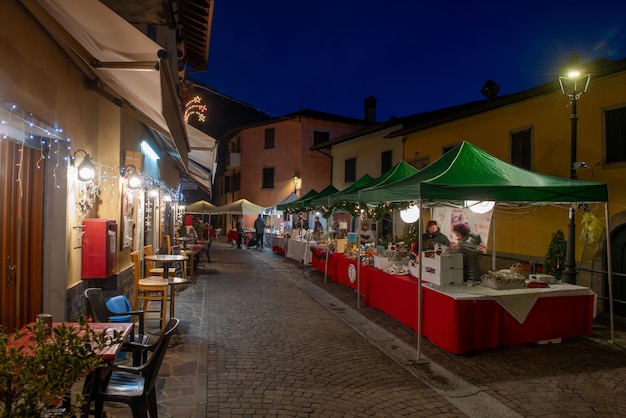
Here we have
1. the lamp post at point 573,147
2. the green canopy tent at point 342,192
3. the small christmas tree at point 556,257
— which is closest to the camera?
the lamp post at point 573,147

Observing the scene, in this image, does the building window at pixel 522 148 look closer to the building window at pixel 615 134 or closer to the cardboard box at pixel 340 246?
the building window at pixel 615 134

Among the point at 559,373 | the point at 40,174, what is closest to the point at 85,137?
the point at 40,174

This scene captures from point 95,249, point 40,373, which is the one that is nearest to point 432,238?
point 95,249

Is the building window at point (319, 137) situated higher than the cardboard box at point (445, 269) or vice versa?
the building window at point (319, 137)

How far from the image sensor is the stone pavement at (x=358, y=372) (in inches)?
171

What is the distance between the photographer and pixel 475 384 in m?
4.98

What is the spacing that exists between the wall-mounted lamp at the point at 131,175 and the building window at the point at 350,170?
49.6 feet

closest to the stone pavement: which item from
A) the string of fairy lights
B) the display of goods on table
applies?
the display of goods on table

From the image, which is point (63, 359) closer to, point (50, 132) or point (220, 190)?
point (50, 132)

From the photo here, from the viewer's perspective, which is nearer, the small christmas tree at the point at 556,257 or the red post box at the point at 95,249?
the red post box at the point at 95,249

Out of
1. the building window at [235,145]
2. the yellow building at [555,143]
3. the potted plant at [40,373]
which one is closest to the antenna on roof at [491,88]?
the yellow building at [555,143]

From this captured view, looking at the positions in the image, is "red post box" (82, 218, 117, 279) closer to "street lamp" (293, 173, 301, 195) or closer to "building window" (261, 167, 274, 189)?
"street lamp" (293, 173, 301, 195)

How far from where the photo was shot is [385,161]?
18.9m

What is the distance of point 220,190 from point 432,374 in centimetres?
3792
